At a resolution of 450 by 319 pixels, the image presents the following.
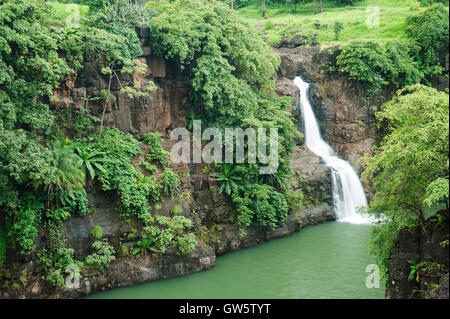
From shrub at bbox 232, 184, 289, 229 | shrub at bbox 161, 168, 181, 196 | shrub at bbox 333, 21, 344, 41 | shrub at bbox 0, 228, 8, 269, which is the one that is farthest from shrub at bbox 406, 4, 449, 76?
shrub at bbox 0, 228, 8, 269

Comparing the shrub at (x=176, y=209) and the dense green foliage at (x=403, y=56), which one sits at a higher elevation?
the dense green foliage at (x=403, y=56)

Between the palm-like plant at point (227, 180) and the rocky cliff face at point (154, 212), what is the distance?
383mm

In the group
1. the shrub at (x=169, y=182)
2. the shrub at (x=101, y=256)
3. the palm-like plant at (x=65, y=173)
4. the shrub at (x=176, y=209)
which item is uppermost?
the palm-like plant at (x=65, y=173)

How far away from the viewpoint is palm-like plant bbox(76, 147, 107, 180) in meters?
12.8

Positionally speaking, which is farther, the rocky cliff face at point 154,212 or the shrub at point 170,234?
the shrub at point 170,234

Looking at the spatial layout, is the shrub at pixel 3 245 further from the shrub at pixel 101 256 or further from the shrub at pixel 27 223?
the shrub at pixel 101 256

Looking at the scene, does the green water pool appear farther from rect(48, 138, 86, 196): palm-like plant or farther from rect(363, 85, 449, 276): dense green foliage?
rect(48, 138, 86, 196): palm-like plant

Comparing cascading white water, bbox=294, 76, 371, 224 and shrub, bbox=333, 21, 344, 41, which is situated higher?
shrub, bbox=333, 21, 344, 41

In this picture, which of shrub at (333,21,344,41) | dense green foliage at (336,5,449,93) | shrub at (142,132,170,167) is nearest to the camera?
shrub at (142,132,170,167)

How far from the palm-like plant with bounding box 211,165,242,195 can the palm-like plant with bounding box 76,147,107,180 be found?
4.90 metres

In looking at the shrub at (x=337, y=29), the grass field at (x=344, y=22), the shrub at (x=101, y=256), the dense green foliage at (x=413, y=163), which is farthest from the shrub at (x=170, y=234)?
the shrub at (x=337, y=29)

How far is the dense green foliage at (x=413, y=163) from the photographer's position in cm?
891

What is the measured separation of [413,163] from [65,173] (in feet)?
30.5
